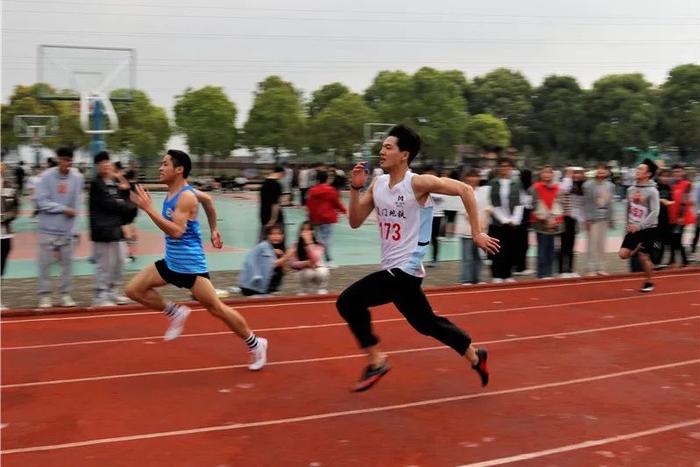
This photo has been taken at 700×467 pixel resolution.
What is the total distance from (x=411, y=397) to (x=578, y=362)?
77.5 inches

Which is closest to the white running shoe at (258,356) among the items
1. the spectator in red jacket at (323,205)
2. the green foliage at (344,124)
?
the spectator in red jacket at (323,205)

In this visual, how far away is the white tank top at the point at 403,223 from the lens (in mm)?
5047

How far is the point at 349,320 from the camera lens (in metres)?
5.24

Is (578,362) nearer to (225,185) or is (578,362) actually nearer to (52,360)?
(52,360)

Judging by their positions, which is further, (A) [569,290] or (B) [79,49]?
(B) [79,49]

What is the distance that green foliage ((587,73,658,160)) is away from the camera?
61938 millimetres

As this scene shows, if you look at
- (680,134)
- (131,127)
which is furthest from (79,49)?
(680,134)

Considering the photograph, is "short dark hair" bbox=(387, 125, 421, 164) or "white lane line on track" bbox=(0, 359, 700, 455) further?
"short dark hair" bbox=(387, 125, 421, 164)

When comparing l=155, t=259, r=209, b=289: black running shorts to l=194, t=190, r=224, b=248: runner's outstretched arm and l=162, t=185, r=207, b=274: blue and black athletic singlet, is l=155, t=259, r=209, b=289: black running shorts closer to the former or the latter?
l=162, t=185, r=207, b=274: blue and black athletic singlet

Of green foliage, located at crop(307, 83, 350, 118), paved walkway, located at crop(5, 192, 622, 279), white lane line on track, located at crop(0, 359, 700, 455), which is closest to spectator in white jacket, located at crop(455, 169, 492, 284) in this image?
paved walkway, located at crop(5, 192, 622, 279)

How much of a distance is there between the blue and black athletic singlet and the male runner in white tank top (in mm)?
1329

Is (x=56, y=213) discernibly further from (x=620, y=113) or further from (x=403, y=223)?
(x=620, y=113)

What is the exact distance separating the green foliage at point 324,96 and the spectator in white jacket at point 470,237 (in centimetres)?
6387

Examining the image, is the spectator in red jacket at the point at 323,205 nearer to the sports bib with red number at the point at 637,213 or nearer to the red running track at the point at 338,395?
the red running track at the point at 338,395
